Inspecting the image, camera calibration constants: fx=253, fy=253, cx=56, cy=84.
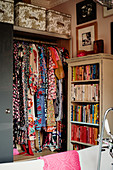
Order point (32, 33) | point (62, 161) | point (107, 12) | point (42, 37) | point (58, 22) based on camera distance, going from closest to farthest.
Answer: point (62, 161) → point (107, 12) → point (32, 33) → point (58, 22) → point (42, 37)

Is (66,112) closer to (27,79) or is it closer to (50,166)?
(27,79)

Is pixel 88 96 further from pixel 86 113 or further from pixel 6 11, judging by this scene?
pixel 6 11

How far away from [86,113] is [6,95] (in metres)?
1.13

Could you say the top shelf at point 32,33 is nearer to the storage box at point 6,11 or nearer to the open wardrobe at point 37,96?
the open wardrobe at point 37,96

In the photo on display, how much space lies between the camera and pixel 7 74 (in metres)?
3.27

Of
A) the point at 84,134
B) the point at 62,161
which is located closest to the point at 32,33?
the point at 84,134

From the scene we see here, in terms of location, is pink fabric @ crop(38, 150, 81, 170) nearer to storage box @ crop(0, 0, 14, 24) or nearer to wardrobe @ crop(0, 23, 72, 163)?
wardrobe @ crop(0, 23, 72, 163)

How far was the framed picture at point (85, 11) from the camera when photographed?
3880 mm

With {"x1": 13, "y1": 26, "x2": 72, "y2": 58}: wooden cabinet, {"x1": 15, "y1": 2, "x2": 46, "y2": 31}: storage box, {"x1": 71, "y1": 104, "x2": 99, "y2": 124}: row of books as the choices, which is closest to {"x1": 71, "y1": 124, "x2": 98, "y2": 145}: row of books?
{"x1": 71, "y1": 104, "x2": 99, "y2": 124}: row of books

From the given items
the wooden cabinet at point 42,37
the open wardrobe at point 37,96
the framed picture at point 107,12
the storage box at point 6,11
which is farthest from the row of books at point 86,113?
the storage box at point 6,11

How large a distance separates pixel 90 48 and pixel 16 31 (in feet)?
3.83

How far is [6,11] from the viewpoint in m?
3.53

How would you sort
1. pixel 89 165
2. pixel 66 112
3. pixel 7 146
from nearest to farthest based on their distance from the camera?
pixel 89 165 → pixel 7 146 → pixel 66 112

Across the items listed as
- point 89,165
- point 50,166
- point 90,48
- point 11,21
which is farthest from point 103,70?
point 50,166
